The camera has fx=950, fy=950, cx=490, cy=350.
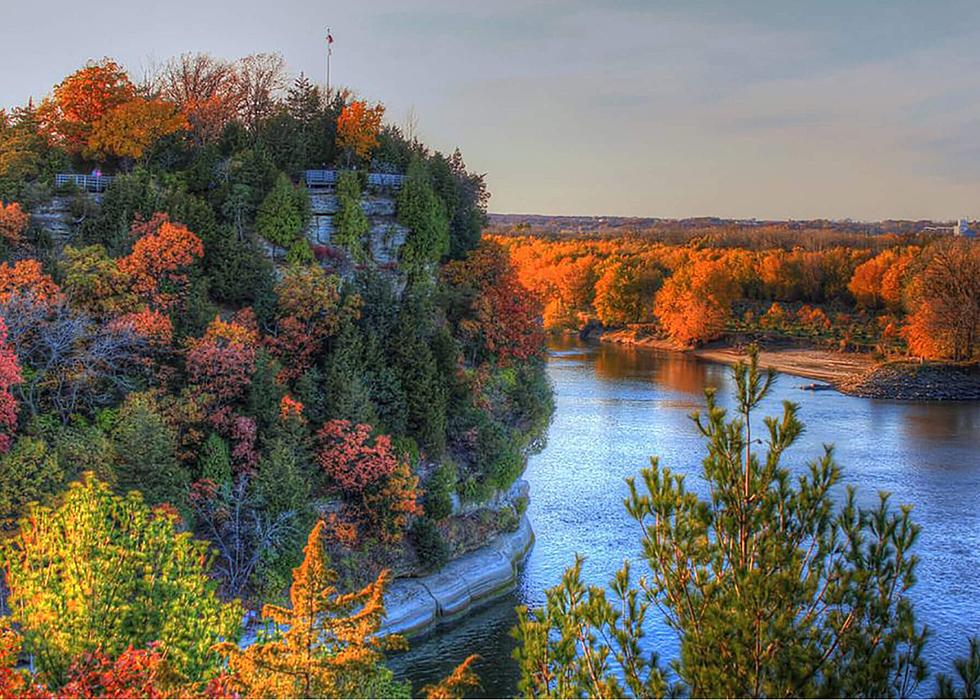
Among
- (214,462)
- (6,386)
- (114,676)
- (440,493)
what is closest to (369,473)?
(440,493)

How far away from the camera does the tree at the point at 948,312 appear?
67.2 m

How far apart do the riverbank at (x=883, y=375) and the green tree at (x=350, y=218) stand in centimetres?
2822

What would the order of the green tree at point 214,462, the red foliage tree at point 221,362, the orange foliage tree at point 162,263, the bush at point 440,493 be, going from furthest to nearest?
the bush at point 440,493
the orange foliage tree at point 162,263
the red foliage tree at point 221,362
the green tree at point 214,462

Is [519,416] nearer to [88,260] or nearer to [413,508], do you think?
[413,508]

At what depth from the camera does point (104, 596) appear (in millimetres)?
14664

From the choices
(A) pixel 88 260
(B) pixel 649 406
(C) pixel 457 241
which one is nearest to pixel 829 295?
(B) pixel 649 406

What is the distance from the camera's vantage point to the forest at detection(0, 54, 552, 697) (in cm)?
1555

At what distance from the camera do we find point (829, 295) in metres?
93.5

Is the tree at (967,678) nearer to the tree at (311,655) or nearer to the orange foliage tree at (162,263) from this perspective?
the tree at (311,655)

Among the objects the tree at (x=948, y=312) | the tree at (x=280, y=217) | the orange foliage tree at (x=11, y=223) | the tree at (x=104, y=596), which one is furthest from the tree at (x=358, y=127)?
the tree at (x=948, y=312)

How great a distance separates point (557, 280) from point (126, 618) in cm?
8805

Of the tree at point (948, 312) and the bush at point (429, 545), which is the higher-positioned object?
the tree at point (948, 312)

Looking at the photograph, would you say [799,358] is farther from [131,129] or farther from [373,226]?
[131,129]

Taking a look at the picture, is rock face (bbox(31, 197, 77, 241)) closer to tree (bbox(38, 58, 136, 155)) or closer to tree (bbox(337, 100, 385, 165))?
tree (bbox(38, 58, 136, 155))
